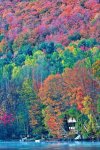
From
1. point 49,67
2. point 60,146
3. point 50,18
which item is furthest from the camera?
point 50,18

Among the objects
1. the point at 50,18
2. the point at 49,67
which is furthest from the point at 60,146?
the point at 50,18

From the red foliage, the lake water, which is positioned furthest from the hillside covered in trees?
the lake water

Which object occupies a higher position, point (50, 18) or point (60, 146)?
point (50, 18)

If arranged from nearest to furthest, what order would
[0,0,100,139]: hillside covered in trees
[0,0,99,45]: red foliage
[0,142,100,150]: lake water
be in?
[0,142,100,150]: lake water, [0,0,100,139]: hillside covered in trees, [0,0,99,45]: red foliage

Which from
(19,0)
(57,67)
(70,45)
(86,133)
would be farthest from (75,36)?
(86,133)

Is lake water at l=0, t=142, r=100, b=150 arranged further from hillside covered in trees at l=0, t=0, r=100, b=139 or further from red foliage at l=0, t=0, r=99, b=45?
red foliage at l=0, t=0, r=99, b=45

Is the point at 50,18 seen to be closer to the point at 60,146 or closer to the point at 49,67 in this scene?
the point at 49,67

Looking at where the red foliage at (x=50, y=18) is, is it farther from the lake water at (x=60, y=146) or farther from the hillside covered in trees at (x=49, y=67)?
the lake water at (x=60, y=146)

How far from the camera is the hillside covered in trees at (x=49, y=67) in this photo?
84.3m

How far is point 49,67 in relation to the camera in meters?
108

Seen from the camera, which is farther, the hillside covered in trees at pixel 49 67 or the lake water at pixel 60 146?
the hillside covered in trees at pixel 49 67

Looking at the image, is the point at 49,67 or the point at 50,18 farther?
the point at 50,18

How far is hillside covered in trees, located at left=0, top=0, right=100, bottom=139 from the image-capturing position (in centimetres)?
8431

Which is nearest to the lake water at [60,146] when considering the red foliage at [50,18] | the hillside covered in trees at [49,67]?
the hillside covered in trees at [49,67]
